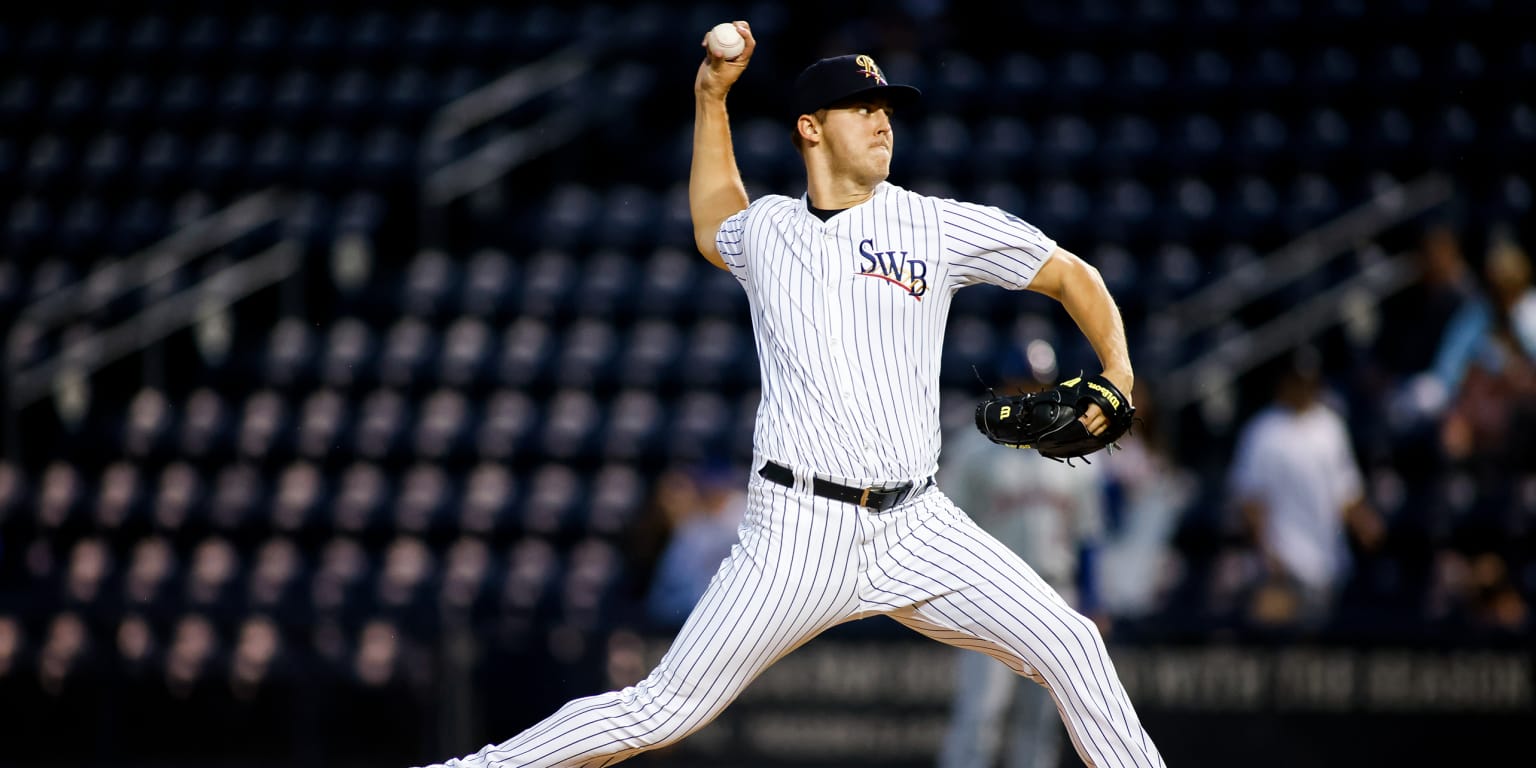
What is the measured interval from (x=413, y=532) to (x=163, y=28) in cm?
545

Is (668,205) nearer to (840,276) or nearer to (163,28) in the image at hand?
(163,28)

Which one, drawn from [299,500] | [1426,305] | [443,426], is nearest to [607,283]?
[443,426]

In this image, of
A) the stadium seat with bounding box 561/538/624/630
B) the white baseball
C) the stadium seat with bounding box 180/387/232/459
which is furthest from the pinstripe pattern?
the stadium seat with bounding box 180/387/232/459

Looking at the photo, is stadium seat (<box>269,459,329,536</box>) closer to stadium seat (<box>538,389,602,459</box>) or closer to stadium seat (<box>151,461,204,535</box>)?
stadium seat (<box>151,461,204,535</box>)

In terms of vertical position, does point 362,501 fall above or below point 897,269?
above

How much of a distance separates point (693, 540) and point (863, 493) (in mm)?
4770

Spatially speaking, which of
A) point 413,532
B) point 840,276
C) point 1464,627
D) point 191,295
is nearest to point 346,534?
point 413,532

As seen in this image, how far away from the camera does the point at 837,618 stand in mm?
3885

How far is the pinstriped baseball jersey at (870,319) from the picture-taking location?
12.6ft

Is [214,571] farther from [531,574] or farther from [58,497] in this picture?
[531,574]

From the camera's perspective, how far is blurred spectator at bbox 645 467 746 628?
843cm

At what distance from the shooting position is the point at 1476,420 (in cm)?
834

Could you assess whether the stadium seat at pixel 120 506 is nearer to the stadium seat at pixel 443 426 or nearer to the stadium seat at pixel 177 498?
the stadium seat at pixel 177 498

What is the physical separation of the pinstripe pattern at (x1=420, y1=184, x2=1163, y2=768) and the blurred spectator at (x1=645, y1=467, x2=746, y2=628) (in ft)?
13.9
